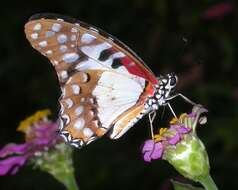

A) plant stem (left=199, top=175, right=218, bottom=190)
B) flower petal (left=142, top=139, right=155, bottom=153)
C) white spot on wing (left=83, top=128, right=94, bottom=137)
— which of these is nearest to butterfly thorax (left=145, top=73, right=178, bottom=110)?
white spot on wing (left=83, top=128, right=94, bottom=137)

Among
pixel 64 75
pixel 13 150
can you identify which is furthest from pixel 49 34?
pixel 13 150

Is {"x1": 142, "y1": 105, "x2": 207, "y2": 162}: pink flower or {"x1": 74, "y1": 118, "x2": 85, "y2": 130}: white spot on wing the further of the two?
{"x1": 74, "y1": 118, "x2": 85, "y2": 130}: white spot on wing

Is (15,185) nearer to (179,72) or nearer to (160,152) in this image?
(179,72)

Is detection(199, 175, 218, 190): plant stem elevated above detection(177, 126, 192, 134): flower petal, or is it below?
below

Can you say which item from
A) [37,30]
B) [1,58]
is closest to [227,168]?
[1,58]

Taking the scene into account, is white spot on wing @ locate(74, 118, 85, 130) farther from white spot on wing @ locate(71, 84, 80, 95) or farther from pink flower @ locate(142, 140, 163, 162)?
pink flower @ locate(142, 140, 163, 162)

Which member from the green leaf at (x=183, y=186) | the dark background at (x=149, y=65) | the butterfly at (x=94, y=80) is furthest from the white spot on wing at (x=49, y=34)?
the dark background at (x=149, y=65)

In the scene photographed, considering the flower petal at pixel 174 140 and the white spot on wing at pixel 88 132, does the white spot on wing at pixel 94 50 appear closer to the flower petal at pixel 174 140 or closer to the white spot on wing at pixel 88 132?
the white spot on wing at pixel 88 132

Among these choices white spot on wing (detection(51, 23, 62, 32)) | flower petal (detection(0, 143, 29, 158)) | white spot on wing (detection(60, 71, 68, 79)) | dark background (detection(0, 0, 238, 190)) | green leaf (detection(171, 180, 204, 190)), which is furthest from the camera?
dark background (detection(0, 0, 238, 190))
